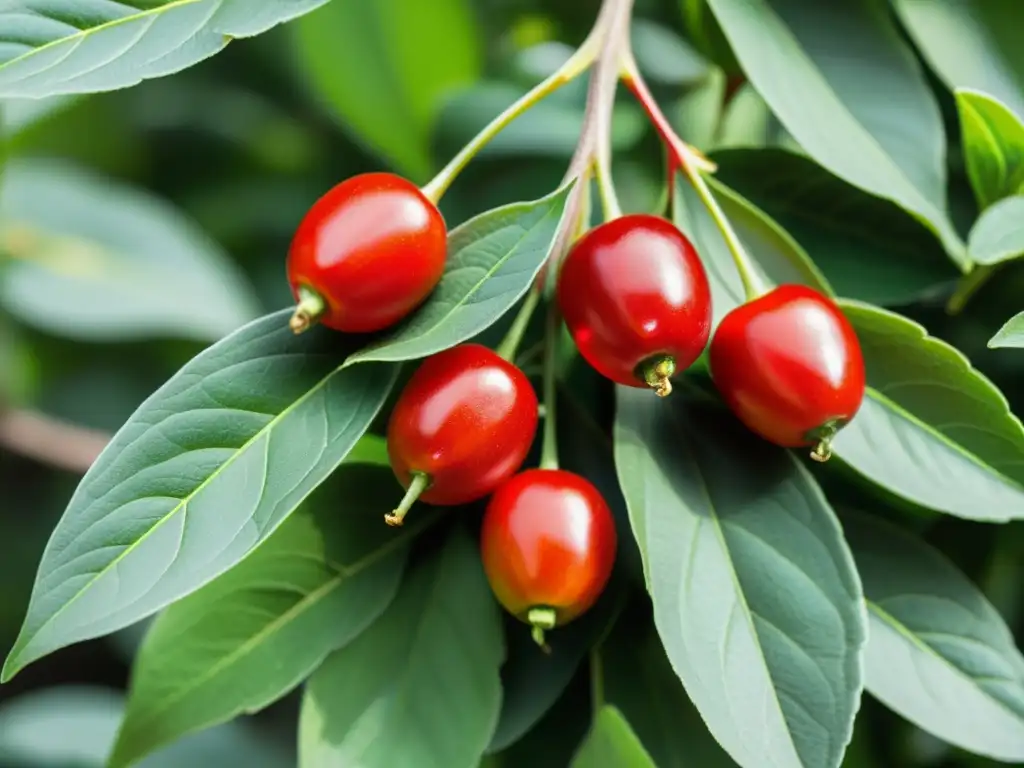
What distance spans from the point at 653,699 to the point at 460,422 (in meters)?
0.21

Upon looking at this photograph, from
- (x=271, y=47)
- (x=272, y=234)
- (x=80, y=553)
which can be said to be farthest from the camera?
(x=272, y=234)

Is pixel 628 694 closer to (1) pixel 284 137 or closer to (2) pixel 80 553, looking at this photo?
(2) pixel 80 553

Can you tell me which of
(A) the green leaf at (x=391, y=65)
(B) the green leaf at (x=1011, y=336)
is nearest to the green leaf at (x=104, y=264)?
(A) the green leaf at (x=391, y=65)

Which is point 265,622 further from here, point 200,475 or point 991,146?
point 991,146

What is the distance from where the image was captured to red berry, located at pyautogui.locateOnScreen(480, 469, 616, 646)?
43 cm

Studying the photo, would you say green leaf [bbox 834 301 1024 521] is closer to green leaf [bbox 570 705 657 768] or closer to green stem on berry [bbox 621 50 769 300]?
green stem on berry [bbox 621 50 769 300]

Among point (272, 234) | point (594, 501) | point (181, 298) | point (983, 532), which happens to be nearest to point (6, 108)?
point (181, 298)

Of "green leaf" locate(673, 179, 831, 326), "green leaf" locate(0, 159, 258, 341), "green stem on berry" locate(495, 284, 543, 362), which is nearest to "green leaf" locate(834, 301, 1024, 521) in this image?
"green leaf" locate(673, 179, 831, 326)

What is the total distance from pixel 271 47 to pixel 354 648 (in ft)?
2.93

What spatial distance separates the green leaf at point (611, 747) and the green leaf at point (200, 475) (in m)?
0.19

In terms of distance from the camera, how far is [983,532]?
0.66 m

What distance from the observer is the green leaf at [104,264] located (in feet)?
3.48

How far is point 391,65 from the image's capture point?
95 centimetres

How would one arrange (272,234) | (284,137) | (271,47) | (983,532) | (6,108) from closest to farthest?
1. (983,532)
2. (6,108)
3. (271,47)
4. (272,234)
5. (284,137)
